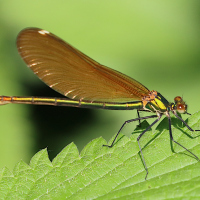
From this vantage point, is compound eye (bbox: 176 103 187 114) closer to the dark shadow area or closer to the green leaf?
the green leaf

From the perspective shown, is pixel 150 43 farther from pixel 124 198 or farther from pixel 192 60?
pixel 124 198

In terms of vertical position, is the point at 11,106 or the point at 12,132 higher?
the point at 11,106

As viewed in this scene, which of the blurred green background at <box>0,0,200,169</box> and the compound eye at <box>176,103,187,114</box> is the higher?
the blurred green background at <box>0,0,200,169</box>

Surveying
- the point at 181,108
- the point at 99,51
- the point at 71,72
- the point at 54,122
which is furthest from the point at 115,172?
the point at 99,51

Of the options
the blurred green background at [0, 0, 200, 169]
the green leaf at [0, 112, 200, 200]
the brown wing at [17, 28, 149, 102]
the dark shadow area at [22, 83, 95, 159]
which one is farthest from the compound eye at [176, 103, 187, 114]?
the dark shadow area at [22, 83, 95, 159]

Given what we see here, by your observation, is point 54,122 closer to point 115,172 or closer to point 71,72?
point 71,72

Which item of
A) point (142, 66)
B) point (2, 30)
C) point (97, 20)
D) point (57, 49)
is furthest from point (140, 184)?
point (2, 30)
